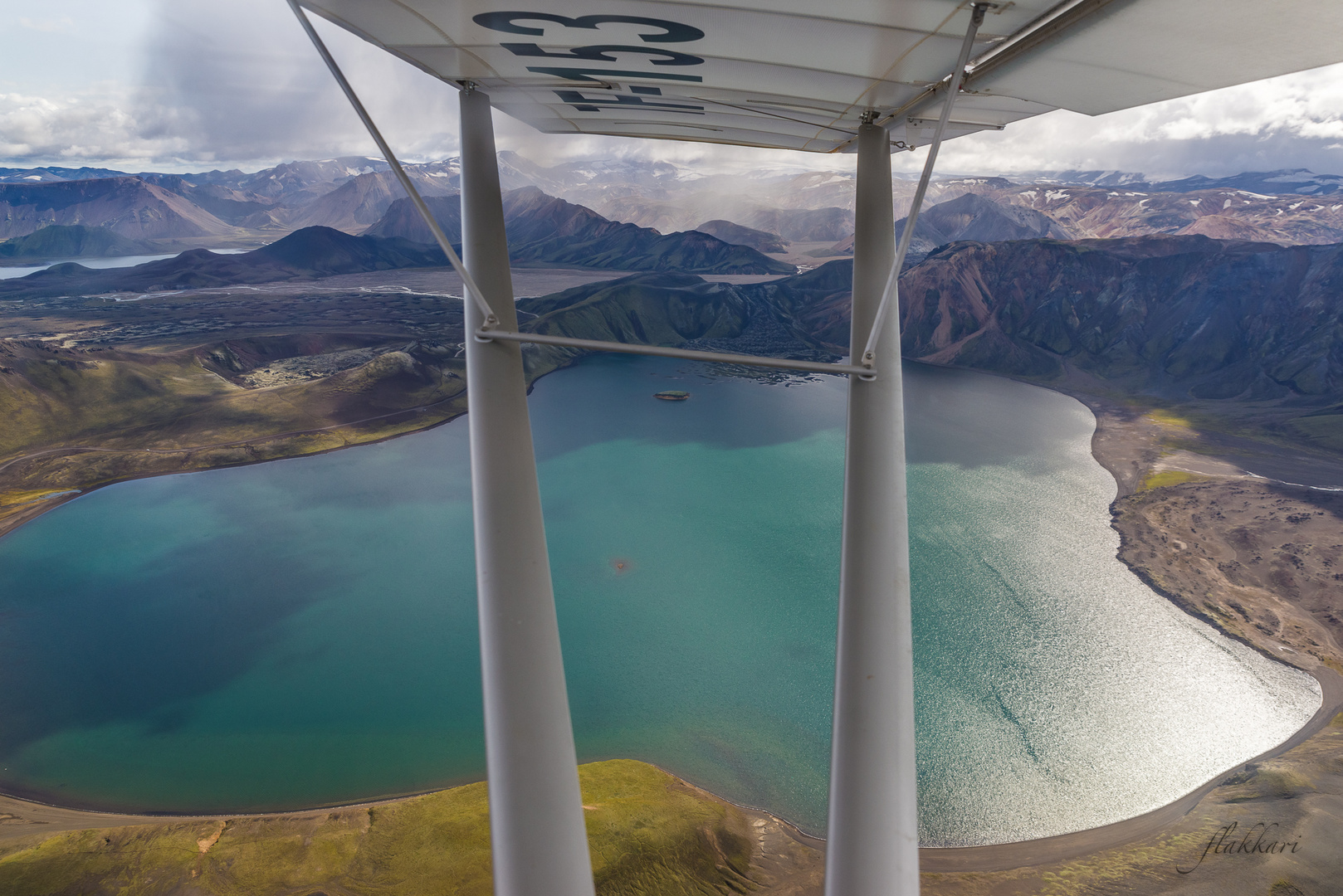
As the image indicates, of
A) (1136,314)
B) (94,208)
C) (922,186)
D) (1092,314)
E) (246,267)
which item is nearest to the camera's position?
(922,186)

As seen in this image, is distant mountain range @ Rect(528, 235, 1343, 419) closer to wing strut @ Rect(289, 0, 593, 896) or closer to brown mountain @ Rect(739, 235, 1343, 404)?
brown mountain @ Rect(739, 235, 1343, 404)

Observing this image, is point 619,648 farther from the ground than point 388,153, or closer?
closer

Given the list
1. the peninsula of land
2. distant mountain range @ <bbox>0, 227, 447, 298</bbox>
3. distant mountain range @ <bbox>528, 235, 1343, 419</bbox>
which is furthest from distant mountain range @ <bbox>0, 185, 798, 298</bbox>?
distant mountain range @ <bbox>528, 235, 1343, 419</bbox>

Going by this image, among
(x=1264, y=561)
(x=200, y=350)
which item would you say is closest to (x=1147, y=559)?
(x=1264, y=561)

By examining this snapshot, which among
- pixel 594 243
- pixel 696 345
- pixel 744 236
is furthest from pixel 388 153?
pixel 744 236

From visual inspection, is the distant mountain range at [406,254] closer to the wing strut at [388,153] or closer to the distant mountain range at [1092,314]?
the distant mountain range at [1092,314]

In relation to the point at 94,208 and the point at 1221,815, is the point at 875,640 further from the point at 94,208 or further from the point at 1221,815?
the point at 94,208

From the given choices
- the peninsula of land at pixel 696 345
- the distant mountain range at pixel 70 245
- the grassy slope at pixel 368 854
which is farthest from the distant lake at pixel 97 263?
the grassy slope at pixel 368 854

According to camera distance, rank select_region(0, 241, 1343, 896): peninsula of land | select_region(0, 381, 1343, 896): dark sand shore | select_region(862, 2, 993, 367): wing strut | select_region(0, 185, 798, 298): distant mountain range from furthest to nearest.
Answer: select_region(0, 185, 798, 298): distant mountain range
select_region(0, 381, 1343, 896): dark sand shore
select_region(0, 241, 1343, 896): peninsula of land
select_region(862, 2, 993, 367): wing strut
